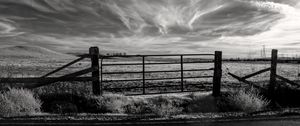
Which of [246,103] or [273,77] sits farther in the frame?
[273,77]

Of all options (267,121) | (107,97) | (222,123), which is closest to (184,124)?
(222,123)

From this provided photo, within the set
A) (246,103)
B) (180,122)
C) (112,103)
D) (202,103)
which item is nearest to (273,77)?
(246,103)

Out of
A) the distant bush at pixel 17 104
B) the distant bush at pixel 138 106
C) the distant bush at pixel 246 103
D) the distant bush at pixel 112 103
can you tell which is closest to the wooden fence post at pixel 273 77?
the distant bush at pixel 246 103

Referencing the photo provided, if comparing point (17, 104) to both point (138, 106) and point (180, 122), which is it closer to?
point (138, 106)

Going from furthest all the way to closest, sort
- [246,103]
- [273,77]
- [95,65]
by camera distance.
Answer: [273,77], [95,65], [246,103]

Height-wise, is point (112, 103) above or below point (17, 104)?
below

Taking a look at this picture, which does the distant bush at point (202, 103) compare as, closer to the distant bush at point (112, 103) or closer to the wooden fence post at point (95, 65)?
the distant bush at point (112, 103)

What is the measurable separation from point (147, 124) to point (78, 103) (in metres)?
4.06

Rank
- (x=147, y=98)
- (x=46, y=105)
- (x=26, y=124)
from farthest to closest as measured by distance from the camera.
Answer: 1. (x=147, y=98)
2. (x=46, y=105)
3. (x=26, y=124)

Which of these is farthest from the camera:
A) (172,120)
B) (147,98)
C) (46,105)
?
(147,98)

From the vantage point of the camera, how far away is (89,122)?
585cm

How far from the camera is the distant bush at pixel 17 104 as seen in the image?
23.1 feet

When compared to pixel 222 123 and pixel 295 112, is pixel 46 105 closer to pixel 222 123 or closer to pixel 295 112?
pixel 222 123

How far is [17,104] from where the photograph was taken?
7.55 metres
